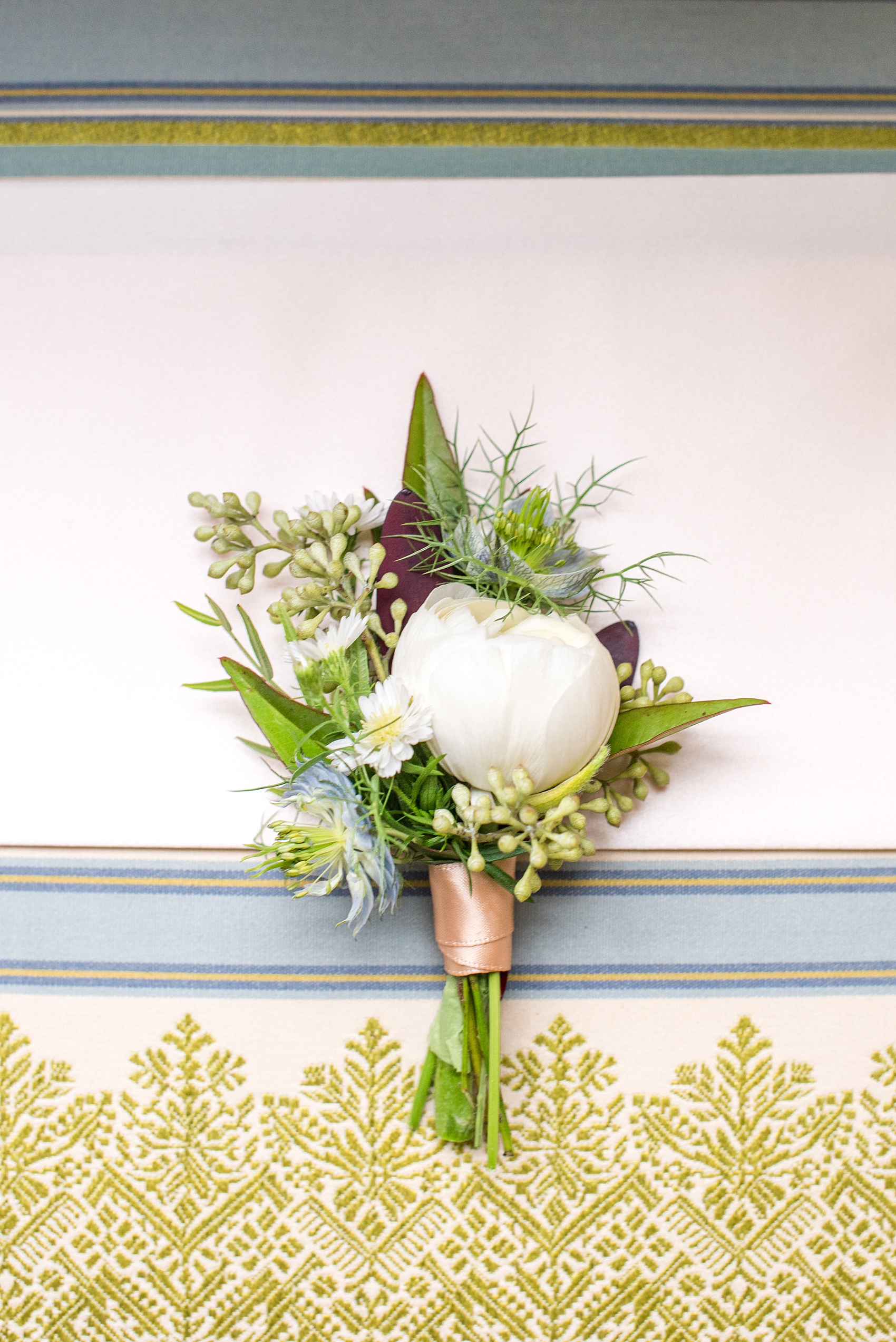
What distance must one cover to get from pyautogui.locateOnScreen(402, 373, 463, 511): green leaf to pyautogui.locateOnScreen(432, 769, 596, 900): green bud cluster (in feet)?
0.97

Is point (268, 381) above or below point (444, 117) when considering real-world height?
below

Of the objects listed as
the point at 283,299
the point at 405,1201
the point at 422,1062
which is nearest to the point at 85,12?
the point at 283,299

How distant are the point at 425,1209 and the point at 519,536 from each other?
24.7 inches

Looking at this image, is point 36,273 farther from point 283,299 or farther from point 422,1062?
point 422,1062

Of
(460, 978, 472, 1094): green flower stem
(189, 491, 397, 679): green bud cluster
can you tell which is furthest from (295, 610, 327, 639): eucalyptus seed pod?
(460, 978, 472, 1094): green flower stem

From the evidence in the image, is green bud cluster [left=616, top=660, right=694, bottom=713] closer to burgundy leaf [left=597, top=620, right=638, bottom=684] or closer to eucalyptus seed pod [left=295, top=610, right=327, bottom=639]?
burgundy leaf [left=597, top=620, right=638, bottom=684]

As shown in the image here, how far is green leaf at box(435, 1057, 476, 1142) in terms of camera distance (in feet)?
2.35

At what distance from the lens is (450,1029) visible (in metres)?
0.72

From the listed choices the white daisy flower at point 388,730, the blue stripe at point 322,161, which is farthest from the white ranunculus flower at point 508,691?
the blue stripe at point 322,161

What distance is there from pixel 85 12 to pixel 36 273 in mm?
328

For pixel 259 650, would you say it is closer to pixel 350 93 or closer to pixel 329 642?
pixel 329 642

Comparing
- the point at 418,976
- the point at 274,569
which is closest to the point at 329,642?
the point at 274,569

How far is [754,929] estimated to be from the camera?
31.4 inches

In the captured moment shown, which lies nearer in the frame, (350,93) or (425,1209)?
(425,1209)
